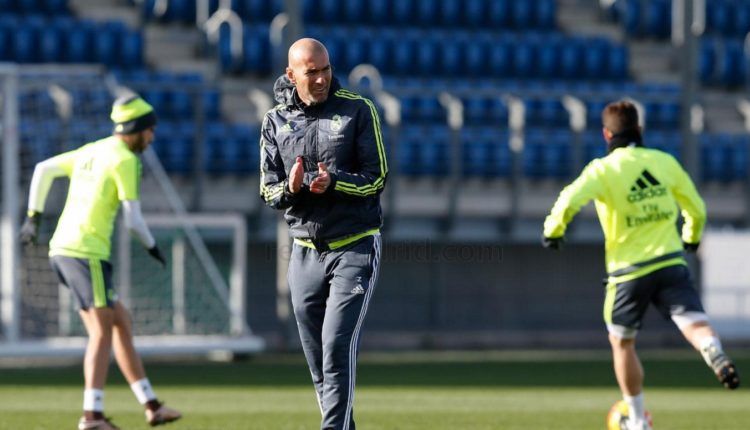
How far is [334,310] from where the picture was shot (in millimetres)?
6848

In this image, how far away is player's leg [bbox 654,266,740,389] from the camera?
26.3 ft

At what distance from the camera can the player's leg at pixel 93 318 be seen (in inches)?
346

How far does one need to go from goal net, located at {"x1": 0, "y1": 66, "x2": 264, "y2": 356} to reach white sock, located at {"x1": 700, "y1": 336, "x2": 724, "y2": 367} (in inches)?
384

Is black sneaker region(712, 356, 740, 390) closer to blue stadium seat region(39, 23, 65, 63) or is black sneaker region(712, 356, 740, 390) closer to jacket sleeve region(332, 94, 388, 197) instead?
jacket sleeve region(332, 94, 388, 197)

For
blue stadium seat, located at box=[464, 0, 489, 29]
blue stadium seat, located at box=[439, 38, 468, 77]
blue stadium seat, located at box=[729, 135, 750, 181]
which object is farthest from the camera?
blue stadium seat, located at box=[464, 0, 489, 29]

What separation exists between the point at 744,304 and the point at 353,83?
6529 millimetres

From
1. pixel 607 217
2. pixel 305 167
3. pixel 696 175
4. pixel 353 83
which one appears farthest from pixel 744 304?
pixel 305 167

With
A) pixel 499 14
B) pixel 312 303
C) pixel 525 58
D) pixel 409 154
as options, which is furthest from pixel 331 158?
pixel 499 14

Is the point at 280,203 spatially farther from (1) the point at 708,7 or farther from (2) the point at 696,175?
(1) the point at 708,7

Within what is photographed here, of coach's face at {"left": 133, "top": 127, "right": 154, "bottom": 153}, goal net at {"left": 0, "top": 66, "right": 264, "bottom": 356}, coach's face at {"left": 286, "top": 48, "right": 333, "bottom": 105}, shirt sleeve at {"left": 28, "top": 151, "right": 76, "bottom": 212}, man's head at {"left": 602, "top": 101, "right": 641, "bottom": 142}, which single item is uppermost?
coach's face at {"left": 286, "top": 48, "right": 333, "bottom": 105}

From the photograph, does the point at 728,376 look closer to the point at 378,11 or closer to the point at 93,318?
the point at 93,318

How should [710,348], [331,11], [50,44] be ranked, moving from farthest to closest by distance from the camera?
[331,11] → [50,44] → [710,348]

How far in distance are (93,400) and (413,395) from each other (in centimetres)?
458

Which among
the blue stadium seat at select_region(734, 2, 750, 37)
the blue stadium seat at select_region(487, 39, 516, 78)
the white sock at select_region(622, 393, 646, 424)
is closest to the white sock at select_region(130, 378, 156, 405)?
the white sock at select_region(622, 393, 646, 424)
